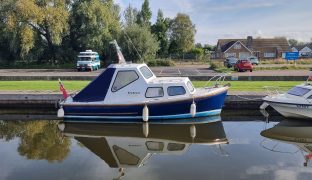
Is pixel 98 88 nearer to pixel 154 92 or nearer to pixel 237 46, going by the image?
pixel 154 92

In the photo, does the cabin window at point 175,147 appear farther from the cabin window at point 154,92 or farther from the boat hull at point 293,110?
the boat hull at point 293,110

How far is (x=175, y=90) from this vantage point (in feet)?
64.3

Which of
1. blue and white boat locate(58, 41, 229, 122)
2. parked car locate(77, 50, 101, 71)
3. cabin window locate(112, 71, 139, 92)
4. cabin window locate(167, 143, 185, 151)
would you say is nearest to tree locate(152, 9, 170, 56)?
parked car locate(77, 50, 101, 71)

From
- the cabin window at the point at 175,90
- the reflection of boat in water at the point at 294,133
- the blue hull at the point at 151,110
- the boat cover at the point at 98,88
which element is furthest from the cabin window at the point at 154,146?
the reflection of boat in water at the point at 294,133

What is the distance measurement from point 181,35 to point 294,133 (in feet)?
243

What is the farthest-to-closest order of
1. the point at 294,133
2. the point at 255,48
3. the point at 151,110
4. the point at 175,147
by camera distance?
the point at 255,48
the point at 151,110
the point at 294,133
the point at 175,147

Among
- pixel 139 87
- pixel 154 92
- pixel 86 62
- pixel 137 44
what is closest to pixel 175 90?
pixel 154 92

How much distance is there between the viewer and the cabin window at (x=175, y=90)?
1958cm

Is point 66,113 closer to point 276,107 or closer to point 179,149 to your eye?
point 179,149

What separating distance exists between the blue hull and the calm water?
1.92ft

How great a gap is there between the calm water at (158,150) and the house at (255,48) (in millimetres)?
76756

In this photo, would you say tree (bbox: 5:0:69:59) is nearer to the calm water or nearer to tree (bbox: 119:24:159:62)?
tree (bbox: 119:24:159:62)

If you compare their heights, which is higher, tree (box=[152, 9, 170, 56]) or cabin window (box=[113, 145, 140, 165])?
tree (box=[152, 9, 170, 56])

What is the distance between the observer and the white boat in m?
19.4
